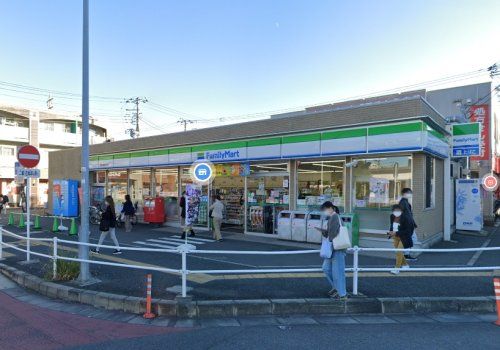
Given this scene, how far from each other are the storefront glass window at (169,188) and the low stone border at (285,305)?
1192 centimetres

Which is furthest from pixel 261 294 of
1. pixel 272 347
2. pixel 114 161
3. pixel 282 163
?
pixel 114 161

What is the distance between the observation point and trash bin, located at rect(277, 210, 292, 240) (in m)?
12.8

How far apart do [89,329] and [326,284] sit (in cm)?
429

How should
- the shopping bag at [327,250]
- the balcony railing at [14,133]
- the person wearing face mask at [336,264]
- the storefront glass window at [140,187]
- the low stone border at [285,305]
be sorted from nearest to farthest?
the low stone border at [285,305]
the person wearing face mask at [336,264]
the shopping bag at [327,250]
the storefront glass window at [140,187]
the balcony railing at [14,133]

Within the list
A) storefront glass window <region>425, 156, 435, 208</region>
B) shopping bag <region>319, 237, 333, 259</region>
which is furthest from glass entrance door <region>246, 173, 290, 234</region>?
shopping bag <region>319, 237, 333, 259</region>

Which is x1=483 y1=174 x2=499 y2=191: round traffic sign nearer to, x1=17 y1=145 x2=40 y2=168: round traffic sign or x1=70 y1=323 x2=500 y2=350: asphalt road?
x1=70 y1=323 x2=500 y2=350: asphalt road

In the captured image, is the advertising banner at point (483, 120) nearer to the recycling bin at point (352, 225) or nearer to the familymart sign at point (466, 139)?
the familymart sign at point (466, 139)

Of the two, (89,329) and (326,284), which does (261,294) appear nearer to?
(326,284)

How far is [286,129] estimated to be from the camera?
13523mm

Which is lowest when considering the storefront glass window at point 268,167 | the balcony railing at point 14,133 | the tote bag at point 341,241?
the tote bag at point 341,241

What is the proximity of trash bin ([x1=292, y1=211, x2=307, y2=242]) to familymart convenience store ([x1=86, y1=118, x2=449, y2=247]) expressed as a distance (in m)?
0.62

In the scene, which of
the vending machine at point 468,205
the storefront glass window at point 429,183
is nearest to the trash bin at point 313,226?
the storefront glass window at point 429,183

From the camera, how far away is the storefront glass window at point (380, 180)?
1135cm

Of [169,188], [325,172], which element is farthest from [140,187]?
[325,172]
